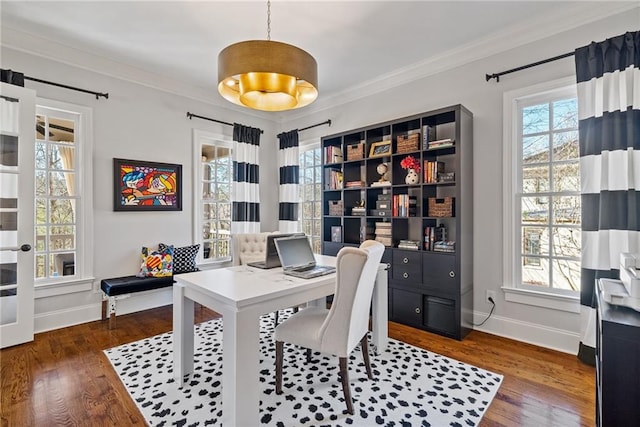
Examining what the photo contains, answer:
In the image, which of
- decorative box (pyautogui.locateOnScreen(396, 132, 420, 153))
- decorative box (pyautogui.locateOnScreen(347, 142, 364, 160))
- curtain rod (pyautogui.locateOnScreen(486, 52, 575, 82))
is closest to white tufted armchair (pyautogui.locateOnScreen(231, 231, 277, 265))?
decorative box (pyautogui.locateOnScreen(347, 142, 364, 160))

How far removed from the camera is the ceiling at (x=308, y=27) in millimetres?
2461

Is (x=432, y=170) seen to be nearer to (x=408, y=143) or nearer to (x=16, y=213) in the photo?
(x=408, y=143)

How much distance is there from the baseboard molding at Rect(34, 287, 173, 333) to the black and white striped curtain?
1263 mm

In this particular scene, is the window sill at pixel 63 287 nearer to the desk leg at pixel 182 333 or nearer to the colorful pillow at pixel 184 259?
the colorful pillow at pixel 184 259

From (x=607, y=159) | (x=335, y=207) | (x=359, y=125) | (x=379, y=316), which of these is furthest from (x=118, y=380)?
(x=607, y=159)

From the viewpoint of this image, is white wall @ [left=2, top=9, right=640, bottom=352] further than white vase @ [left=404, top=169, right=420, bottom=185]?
Result: No

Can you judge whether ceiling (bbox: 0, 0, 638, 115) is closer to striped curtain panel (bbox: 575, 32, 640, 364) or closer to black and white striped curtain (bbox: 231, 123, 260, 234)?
striped curtain panel (bbox: 575, 32, 640, 364)

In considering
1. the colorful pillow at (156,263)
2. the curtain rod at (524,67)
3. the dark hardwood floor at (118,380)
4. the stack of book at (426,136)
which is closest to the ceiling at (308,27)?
the curtain rod at (524,67)

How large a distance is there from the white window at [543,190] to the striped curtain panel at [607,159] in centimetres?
24

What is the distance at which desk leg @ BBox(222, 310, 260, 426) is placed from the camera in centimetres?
152

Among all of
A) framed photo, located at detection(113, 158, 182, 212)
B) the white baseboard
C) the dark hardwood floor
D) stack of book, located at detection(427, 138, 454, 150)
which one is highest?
stack of book, located at detection(427, 138, 454, 150)

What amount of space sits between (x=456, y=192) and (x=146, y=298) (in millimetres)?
3740

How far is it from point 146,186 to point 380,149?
9.38 ft

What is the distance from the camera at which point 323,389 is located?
202 cm
